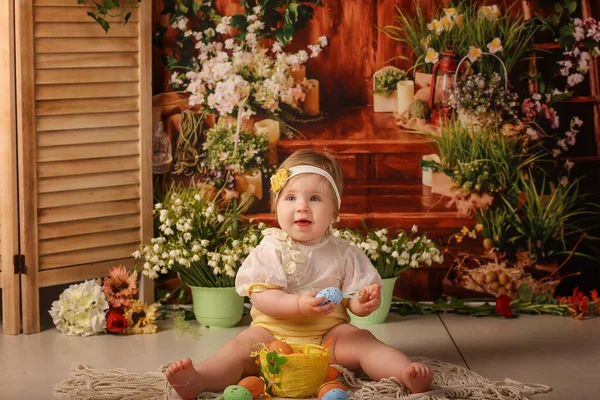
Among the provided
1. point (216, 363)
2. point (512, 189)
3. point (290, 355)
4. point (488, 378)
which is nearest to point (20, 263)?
point (216, 363)

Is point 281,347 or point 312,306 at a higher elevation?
point 312,306

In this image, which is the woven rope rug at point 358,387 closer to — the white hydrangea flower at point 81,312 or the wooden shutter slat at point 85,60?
the white hydrangea flower at point 81,312

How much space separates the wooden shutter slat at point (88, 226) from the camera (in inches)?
140

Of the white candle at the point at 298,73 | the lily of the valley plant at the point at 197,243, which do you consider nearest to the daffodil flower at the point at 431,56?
the white candle at the point at 298,73

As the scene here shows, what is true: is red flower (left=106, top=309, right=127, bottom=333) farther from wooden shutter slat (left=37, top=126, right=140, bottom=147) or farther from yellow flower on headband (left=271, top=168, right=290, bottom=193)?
yellow flower on headband (left=271, top=168, right=290, bottom=193)

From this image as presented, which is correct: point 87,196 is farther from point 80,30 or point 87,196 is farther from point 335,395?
point 335,395

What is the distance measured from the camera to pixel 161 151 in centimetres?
400

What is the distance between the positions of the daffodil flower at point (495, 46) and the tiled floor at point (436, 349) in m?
1.13

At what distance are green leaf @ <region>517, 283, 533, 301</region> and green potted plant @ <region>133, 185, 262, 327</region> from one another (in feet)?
3.74

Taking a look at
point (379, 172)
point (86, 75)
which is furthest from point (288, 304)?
point (86, 75)

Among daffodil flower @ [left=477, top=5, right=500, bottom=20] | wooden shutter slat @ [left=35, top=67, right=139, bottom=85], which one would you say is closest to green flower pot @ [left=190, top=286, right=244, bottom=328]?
wooden shutter slat @ [left=35, top=67, right=139, bottom=85]

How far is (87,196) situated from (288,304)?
120cm

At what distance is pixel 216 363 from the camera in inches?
110

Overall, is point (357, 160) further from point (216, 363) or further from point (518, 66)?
point (216, 363)
